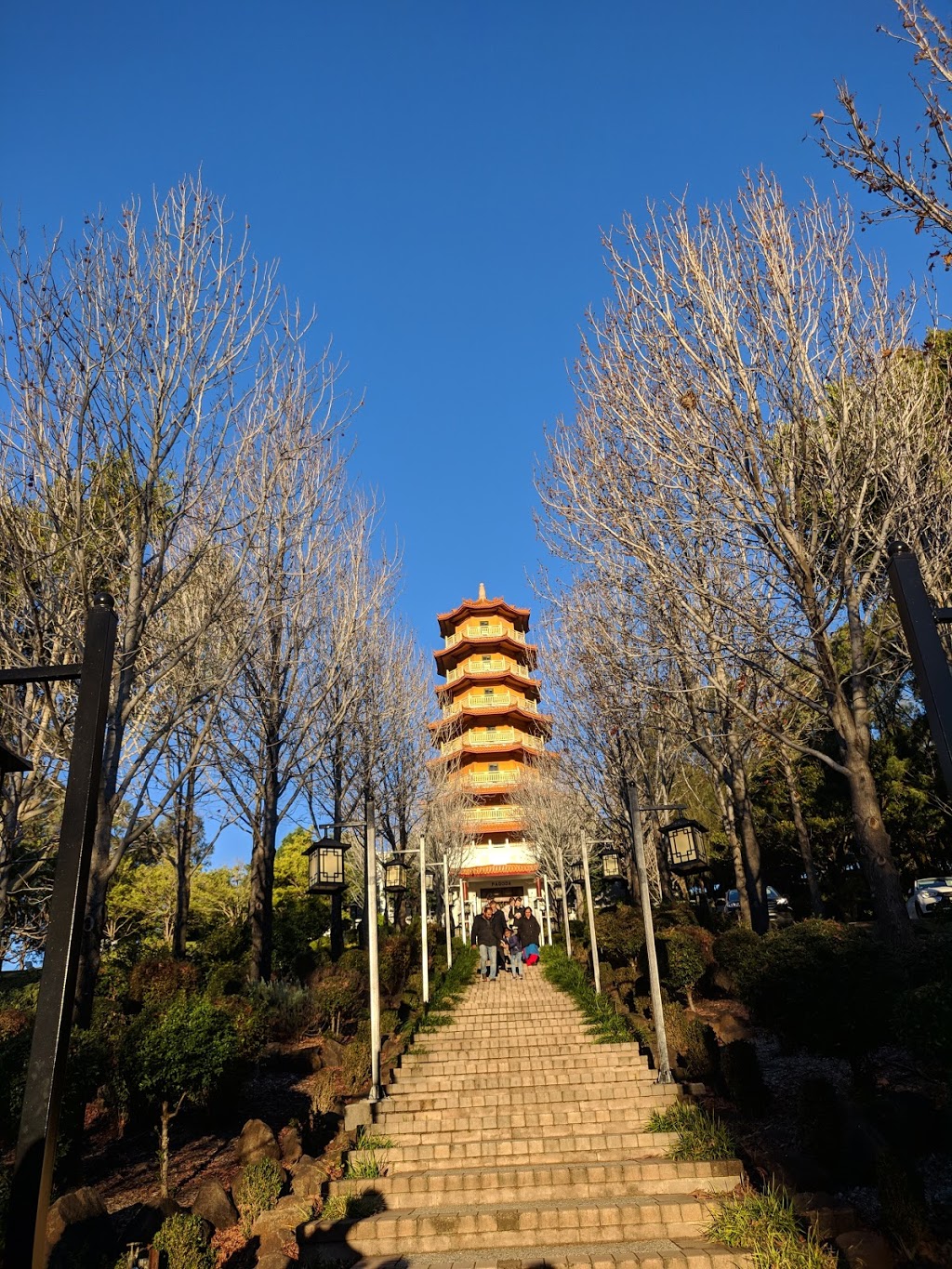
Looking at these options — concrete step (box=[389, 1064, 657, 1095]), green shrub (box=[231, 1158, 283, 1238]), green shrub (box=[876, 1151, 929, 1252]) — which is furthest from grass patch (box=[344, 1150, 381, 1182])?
green shrub (box=[876, 1151, 929, 1252])

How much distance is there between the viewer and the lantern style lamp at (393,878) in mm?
13844

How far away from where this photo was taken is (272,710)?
45.2 ft

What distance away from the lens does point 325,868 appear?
9438 mm

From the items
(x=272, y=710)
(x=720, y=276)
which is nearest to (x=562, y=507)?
(x=720, y=276)

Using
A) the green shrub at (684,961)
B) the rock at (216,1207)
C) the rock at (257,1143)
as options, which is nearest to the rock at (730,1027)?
the green shrub at (684,961)


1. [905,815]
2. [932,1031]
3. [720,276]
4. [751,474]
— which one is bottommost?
[932,1031]

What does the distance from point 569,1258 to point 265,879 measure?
325 inches

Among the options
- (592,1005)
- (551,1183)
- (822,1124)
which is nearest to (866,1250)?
(822,1124)

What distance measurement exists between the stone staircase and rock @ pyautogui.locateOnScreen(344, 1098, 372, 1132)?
0.40ft

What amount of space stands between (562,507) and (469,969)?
1272 centimetres

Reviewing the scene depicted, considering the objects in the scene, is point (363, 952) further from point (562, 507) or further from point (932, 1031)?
point (932, 1031)

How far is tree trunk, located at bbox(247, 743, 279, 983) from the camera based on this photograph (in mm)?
12773

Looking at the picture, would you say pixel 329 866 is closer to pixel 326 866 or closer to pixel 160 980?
pixel 326 866

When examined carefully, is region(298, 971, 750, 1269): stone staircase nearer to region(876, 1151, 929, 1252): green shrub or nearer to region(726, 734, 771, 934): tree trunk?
region(876, 1151, 929, 1252): green shrub
